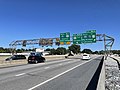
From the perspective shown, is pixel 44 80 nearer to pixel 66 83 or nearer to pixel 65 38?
pixel 66 83

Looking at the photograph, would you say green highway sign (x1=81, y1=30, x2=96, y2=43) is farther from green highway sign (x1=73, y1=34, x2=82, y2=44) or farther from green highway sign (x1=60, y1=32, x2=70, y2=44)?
green highway sign (x1=60, y1=32, x2=70, y2=44)

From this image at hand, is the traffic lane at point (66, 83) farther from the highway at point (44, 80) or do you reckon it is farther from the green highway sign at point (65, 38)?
the green highway sign at point (65, 38)

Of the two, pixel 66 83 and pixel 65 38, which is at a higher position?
pixel 65 38

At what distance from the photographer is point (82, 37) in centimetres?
5934

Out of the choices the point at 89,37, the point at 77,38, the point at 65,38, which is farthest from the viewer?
the point at 65,38

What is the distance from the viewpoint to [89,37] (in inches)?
2304

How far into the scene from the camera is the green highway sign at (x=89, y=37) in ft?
189

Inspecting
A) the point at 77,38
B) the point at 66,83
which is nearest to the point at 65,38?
the point at 77,38

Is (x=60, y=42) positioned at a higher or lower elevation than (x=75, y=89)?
higher

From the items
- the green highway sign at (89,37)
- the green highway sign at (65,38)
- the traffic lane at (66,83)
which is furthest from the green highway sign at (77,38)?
the traffic lane at (66,83)

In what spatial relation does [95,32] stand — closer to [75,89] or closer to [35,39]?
[35,39]

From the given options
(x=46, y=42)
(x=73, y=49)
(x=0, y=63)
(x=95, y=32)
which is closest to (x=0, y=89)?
(x=0, y=63)

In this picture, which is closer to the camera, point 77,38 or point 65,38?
point 77,38

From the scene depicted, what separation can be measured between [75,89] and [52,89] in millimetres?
1154
